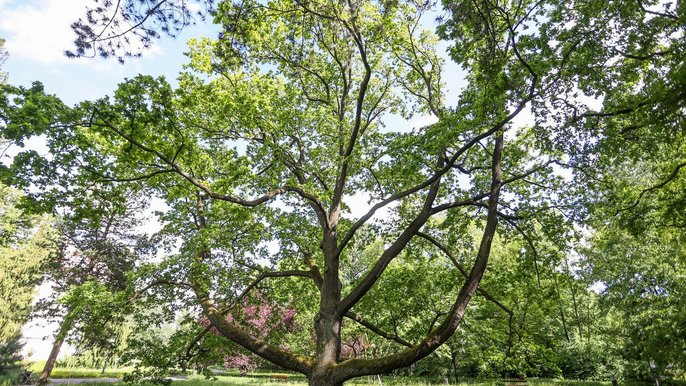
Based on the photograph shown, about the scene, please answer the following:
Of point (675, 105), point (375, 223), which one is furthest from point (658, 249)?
point (675, 105)

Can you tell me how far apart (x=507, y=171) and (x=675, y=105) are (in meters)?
5.80

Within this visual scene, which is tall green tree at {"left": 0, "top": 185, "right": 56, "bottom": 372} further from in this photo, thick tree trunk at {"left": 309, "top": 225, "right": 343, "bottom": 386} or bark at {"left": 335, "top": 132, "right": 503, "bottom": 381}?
bark at {"left": 335, "top": 132, "right": 503, "bottom": 381}

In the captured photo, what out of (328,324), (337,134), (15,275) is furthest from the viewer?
(15,275)

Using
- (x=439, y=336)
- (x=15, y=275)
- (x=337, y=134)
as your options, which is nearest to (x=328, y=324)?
(x=439, y=336)

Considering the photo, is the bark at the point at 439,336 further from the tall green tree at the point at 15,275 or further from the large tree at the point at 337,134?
the tall green tree at the point at 15,275

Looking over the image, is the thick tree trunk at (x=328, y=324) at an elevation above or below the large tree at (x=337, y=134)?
below

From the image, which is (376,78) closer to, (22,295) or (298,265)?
(298,265)

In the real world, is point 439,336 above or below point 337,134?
below

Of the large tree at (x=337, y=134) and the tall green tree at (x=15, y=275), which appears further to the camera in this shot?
the tall green tree at (x=15, y=275)

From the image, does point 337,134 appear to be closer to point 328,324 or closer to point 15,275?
point 328,324

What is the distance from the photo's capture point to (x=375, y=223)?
38.6 ft

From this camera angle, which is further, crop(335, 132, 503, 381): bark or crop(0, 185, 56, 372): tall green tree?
crop(0, 185, 56, 372): tall green tree

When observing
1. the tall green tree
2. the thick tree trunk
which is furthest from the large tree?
the tall green tree

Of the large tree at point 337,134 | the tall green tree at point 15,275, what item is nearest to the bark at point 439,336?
the large tree at point 337,134
